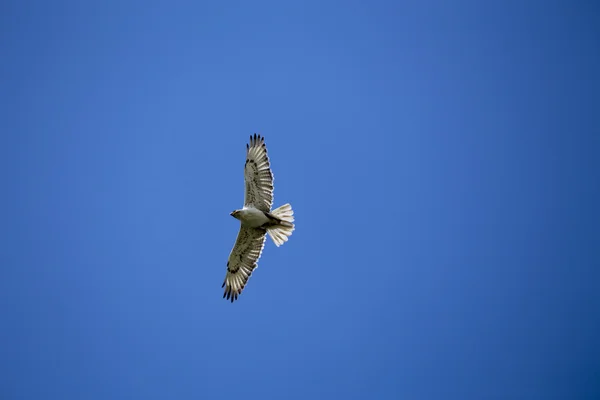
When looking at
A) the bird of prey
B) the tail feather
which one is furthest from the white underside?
the tail feather

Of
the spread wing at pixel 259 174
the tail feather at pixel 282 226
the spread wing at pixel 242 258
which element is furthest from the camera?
the spread wing at pixel 242 258

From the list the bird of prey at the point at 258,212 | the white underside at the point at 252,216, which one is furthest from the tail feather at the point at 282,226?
the white underside at the point at 252,216

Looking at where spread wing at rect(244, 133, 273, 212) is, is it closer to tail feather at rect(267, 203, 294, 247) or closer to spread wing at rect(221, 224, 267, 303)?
tail feather at rect(267, 203, 294, 247)

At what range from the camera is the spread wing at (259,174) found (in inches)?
598

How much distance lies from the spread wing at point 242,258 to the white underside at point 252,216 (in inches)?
13.5

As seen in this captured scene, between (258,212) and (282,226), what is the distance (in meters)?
0.80

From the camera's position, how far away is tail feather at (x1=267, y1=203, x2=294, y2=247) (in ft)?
51.0

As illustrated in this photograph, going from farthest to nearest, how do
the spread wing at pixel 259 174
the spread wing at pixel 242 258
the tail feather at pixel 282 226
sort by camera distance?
the spread wing at pixel 242 258 < the tail feather at pixel 282 226 < the spread wing at pixel 259 174

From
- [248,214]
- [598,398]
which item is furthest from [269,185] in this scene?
[598,398]

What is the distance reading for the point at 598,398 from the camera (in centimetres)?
3256

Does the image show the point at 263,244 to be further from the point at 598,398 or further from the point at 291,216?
the point at 598,398

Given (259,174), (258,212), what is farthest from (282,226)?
(259,174)

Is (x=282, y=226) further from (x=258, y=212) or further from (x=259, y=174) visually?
(x=259, y=174)

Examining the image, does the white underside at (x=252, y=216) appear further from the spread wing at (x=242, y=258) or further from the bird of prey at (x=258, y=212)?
the spread wing at (x=242, y=258)
